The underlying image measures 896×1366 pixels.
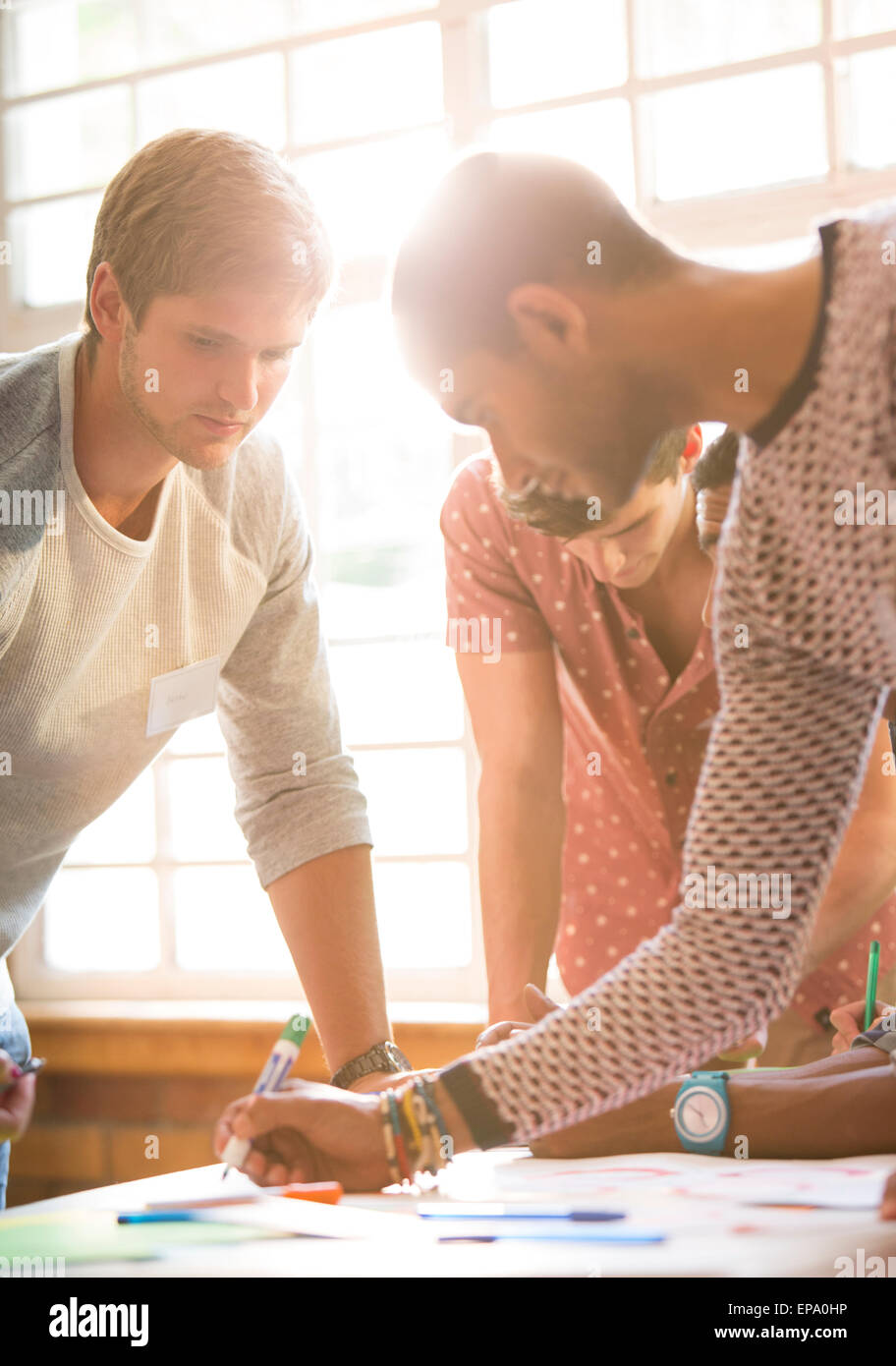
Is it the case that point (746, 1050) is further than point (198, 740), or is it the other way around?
point (198, 740)

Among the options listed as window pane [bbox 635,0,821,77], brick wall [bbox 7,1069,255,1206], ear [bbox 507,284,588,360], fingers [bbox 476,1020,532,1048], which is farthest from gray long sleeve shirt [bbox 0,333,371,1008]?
window pane [bbox 635,0,821,77]

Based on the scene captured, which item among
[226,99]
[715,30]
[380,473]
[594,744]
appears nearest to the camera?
[594,744]

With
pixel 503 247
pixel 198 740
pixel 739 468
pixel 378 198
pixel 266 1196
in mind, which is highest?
pixel 378 198

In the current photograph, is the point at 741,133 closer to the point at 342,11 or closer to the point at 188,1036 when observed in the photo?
the point at 342,11

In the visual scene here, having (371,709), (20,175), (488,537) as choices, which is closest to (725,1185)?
(488,537)

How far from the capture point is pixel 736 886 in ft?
2.51

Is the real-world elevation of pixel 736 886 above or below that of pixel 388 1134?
above

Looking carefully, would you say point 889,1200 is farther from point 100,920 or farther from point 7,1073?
point 100,920

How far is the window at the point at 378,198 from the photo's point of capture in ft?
5.79

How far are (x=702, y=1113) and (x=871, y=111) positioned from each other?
135 cm

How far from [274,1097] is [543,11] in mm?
1640

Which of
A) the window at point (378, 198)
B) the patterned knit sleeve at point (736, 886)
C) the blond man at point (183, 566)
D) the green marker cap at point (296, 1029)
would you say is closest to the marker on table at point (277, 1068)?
the green marker cap at point (296, 1029)

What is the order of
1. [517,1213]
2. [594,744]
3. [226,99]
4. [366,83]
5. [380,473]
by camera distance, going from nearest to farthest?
1. [517,1213]
2. [594,744]
3. [380,473]
4. [366,83]
5. [226,99]

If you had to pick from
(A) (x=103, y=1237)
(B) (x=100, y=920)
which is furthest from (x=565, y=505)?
(B) (x=100, y=920)
